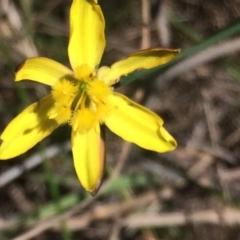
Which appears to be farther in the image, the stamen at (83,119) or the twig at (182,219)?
the twig at (182,219)

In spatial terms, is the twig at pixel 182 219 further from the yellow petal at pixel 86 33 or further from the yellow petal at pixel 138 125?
the yellow petal at pixel 86 33

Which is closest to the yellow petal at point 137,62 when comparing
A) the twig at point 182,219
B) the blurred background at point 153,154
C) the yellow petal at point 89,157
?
the yellow petal at point 89,157

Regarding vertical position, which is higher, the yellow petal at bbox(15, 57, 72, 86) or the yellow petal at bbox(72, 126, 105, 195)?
the yellow petal at bbox(15, 57, 72, 86)

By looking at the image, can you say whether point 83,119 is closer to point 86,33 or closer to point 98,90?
point 98,90

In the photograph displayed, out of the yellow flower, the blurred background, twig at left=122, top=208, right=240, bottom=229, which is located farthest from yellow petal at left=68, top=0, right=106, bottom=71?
twig at left=122, top=208, right=240, bottom=229

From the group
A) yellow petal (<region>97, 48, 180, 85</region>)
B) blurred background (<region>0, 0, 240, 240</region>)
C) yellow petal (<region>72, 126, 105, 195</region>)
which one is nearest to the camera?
yellow petal (<region>97, 48, 180, 85</region>)

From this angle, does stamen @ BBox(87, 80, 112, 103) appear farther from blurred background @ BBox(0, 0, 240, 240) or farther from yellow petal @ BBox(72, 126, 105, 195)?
blurred background @ BBox(0, 0, 240, 240)

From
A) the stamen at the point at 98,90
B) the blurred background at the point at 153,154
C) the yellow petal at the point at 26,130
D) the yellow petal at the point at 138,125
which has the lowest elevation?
the blurred background at the point at 153,154
